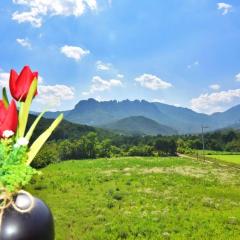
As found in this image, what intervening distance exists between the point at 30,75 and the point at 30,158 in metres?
1.11

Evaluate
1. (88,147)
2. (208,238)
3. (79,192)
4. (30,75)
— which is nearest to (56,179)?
(79,192)

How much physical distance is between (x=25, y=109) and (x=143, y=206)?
2695 centimetres

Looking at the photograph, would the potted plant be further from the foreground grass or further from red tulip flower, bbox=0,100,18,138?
the foreground grass

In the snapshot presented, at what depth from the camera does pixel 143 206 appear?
31594 millimetres

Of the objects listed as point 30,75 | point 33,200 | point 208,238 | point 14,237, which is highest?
point 30,75

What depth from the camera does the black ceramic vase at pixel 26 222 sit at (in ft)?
15.6

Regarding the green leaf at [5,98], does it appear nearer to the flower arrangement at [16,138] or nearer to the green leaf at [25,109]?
the flower arrangement at [16,138]

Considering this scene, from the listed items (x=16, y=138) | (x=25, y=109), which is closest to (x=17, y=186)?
(x=16, y=138)

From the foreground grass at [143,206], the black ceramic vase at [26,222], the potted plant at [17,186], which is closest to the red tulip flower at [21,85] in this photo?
the potted plant at [17,186]

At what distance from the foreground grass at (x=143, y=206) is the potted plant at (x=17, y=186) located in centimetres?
1770

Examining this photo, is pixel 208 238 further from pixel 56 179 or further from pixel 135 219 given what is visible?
pixel 56 179

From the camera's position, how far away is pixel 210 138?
15462 centimetres

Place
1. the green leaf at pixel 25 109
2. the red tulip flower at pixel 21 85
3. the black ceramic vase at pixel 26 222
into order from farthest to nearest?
the red tulip flower at pixel 21 85 < the green leaf at pixel 25 109 < the black ceramic vase at pixel 26 222

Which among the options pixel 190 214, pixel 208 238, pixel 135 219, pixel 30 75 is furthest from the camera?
pixel 190 214
